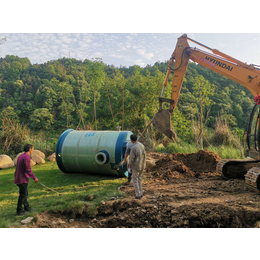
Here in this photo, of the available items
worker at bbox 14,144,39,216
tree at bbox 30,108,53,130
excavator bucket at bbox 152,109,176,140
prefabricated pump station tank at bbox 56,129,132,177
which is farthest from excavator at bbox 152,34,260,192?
tree at bbox 30,108,53,130

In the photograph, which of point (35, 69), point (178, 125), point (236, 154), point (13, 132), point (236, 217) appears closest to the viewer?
point (236, 217)

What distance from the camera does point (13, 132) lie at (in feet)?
42.2

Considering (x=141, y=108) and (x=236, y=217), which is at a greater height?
(x=141, y=108)

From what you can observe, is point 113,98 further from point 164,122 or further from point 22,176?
point 22,176

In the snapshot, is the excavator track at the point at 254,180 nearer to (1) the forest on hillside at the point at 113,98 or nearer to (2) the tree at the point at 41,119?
(1) the forest on hillside at the point at 113,98

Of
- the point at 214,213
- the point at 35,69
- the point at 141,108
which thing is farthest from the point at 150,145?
the point at 35,69

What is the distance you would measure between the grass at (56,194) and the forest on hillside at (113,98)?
4941mm

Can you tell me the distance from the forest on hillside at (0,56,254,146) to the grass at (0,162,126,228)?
4941mm

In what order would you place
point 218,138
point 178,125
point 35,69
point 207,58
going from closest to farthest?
1. point 207,58
2. point 218,138
3. point 178,125
4. point 35,69

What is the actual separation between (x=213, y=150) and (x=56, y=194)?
906 centimetres

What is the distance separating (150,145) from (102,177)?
6.49 m

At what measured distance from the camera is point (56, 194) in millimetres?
6266

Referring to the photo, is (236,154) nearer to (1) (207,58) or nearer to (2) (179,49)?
(1) (207,58)

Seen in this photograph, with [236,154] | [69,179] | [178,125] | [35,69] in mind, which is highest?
[35,69]
